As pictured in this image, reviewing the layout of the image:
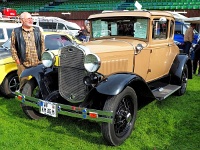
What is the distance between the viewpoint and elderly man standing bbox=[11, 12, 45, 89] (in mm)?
4703

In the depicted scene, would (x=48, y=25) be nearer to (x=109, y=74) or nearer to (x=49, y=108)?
(x=109, y=74)

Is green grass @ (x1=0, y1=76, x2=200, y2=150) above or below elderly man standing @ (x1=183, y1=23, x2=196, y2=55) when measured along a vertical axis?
below

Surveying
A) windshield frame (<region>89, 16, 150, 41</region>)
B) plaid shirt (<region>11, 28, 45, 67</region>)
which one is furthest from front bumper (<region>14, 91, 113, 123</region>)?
windshield frame (<region>89, 16, 150, 41</region>)

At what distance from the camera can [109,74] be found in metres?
3.99

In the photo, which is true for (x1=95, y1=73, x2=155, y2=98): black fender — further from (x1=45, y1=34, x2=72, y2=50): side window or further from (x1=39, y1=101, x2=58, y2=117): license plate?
(x1=45, y1=34, x2=72, y2=50): side window

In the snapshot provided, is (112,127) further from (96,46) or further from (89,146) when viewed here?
(96,46)

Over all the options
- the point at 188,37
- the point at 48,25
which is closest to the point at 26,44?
the point at 188,37

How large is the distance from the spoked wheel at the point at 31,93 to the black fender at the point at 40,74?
132mm

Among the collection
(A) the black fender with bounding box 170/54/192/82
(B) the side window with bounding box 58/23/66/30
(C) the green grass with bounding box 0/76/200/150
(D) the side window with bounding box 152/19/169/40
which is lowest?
(C) the green grass with bounding box 0/76/200/150

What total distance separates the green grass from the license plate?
0.41 metres

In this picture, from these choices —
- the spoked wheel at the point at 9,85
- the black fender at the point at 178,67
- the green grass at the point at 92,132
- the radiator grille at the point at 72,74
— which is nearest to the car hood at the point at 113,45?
the radiator grille at the point at 72,74

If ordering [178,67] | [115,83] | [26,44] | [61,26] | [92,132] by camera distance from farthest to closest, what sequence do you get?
[61,26], [178,67], [26,44], [92,132], [115,83]

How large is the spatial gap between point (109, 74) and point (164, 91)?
1621 mm

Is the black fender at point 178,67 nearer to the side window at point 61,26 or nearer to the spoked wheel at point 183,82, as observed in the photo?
the spoked wheel at point 183,82
